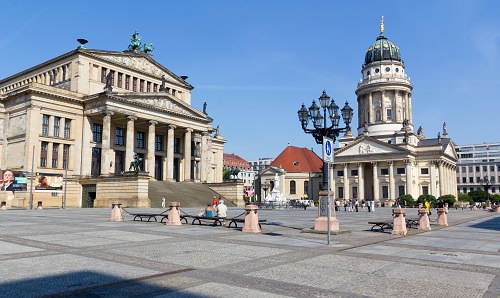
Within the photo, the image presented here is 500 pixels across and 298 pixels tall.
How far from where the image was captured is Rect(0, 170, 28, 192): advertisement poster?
50.9m

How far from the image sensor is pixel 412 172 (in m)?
95.9

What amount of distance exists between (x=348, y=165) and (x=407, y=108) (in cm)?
2191

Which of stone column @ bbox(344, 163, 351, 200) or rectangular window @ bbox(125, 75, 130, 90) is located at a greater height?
rectangular window @ bbox(125, 75, 130, 90)

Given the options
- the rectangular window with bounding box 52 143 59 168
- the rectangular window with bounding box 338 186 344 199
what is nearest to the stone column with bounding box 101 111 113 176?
the rectangular window with bounding box 52 143 59 168

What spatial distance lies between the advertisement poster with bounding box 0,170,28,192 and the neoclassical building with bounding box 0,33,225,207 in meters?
0.85

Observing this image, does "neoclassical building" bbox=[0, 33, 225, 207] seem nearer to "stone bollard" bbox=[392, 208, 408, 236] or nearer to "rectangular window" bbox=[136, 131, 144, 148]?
"rectangular window" bbox=[136, 131, 144, 148]

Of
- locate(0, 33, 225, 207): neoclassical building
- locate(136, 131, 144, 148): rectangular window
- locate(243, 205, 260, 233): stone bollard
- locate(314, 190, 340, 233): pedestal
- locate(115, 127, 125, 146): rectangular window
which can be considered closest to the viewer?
locate(314, 190, 340, 233): pedestal

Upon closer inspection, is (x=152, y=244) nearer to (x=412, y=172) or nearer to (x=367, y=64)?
(x=412, y=172)

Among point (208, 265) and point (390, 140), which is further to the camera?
point (390, 140)

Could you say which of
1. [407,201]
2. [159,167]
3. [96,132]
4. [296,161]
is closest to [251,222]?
[96,132]

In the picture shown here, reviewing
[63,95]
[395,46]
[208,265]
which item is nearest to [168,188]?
[63,95]

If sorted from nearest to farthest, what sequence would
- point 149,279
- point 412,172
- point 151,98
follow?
Answer: point 149,279 < point 151,98 < point 412,172

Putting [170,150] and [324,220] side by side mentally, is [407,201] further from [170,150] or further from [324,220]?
[324,220]

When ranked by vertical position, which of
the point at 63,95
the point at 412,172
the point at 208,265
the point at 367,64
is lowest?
the point at 208,265
